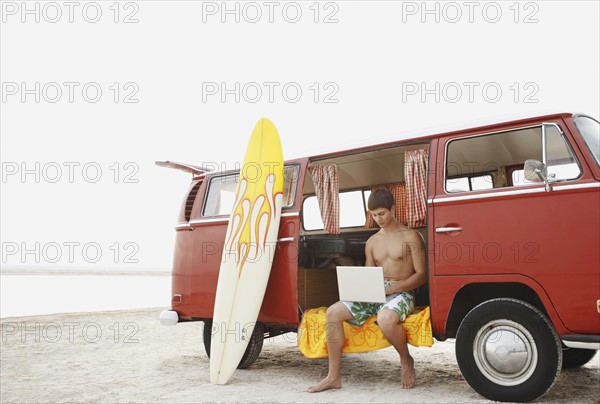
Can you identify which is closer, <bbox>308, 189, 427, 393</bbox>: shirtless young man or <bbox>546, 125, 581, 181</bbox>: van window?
<bbox>546, 125, 581, 181</bbox>: van window

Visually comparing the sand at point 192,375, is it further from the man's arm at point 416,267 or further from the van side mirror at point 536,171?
the van side mirror at point 536,171

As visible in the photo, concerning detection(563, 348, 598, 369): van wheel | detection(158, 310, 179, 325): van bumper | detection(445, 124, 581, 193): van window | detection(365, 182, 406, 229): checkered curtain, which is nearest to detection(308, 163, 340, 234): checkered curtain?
detection(365, 182, 406, 229): checkered curtain

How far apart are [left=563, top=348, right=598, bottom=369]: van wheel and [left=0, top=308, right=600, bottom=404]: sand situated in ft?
0.26

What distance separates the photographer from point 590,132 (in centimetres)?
425

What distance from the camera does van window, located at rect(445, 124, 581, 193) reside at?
4.12m

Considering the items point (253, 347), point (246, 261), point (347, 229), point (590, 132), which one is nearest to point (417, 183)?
point (590, 132)

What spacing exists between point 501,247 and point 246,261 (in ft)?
8.20

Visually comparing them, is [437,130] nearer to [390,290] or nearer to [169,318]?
[390,290]

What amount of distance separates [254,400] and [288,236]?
1662 millimetres

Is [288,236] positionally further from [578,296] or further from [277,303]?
[578,296]

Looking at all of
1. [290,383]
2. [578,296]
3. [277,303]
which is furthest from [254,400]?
[578,296]

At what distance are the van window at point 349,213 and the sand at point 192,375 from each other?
1686 millimetres

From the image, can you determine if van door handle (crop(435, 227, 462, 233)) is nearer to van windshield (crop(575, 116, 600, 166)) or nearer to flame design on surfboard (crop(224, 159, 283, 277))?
van windshield (crop(575, 116, 600, 166))

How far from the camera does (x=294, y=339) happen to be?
8.84m
